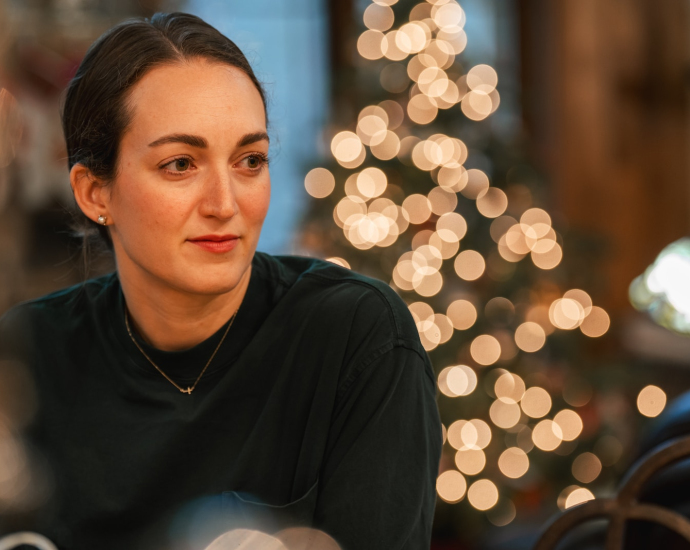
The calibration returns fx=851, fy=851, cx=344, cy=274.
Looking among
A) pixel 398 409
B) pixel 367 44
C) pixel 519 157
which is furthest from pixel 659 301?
pixel 398 409

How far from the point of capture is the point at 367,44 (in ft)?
9.62

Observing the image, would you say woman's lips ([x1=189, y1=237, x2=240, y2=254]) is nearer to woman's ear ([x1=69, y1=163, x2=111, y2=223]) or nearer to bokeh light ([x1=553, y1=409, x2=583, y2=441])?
woman's ear ([x1=69, y1=163, x2=111, y2=223])

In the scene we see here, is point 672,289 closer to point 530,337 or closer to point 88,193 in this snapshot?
point 530,337

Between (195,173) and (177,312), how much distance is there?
229 millimetres

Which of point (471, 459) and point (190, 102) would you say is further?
point (471, 459)

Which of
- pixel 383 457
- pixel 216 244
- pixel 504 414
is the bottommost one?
pixel 504 414

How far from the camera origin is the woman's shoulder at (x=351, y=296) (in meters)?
1.11

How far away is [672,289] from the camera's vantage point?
2.27 m

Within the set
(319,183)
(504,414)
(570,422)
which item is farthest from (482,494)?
(319,183)

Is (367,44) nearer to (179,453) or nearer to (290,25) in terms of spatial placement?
(290,25)

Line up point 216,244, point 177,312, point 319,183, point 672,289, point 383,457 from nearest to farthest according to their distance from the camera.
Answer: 1. point 383,457
2. point 216,244
3. point 177,312
4. point 672,289
5. point 319,183

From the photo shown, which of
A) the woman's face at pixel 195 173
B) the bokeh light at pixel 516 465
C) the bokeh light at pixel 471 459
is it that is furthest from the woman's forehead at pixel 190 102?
the bokeh light at pixel 516 465

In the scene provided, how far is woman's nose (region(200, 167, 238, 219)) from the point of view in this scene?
108 cm

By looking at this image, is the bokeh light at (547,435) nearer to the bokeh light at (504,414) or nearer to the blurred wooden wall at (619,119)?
the bokeh light at (504,414)
